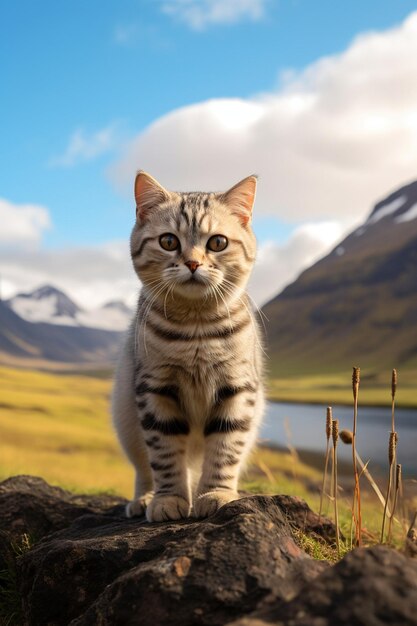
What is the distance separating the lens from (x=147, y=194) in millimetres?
5551

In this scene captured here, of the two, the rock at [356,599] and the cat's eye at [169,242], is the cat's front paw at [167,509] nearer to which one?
the cat's eye at [169,242]

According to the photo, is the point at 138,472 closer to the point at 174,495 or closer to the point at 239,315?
the point at 174,495

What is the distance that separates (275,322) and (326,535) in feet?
635

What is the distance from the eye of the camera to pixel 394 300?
17725 cm

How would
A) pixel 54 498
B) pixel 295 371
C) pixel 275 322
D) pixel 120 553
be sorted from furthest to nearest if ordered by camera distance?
pixel 275 322 < pixel 295 371 < pixel 54 498 < pixel 120 553

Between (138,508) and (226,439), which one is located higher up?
(226,439)

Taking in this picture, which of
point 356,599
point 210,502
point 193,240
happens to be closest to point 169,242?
point 193,240

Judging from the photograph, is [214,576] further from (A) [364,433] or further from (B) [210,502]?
(A) [364,433]

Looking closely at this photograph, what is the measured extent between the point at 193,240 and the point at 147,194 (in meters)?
0.91

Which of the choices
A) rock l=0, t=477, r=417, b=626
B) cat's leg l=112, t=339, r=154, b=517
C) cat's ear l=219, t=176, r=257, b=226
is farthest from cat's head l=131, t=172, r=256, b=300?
rock l=0, t=477, r=417, b=626

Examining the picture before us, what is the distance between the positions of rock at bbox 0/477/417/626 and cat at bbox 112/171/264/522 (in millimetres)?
533

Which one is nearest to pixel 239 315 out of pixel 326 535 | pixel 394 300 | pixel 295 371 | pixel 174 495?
pixel 174 495

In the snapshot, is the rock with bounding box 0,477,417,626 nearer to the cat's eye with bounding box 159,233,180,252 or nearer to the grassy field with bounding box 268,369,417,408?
the cat's eye with bounding box 159,233,180,252

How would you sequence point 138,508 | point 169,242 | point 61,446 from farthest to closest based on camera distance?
1. point 61,446
2. point 138,508
3. point 169,242
